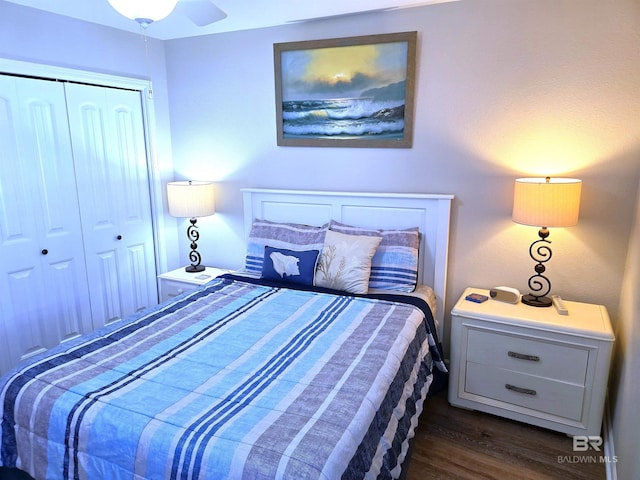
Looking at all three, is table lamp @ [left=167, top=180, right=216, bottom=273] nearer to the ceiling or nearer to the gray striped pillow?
the ceiling

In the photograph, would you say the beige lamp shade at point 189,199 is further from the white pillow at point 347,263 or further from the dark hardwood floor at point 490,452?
the dark hardwood floor at point 490,452

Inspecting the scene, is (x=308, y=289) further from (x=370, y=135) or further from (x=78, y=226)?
(x=78, y=226)

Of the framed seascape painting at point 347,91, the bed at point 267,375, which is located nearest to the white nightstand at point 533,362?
the bed at point 267,375

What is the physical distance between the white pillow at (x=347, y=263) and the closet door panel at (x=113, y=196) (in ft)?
5.33

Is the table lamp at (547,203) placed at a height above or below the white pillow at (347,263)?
above

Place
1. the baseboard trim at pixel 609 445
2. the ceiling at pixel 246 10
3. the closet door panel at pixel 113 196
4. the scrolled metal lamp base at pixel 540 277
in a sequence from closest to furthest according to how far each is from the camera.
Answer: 1. the baseboard trim at pixel 609 445
2. the scrolled metal lamp base at pixel 540 277
3. the ceiling at pixel 246 10
4. the closet door panel at pixel 113 196

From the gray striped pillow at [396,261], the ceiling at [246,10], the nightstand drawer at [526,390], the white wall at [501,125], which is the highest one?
the ceiling at [246,10]

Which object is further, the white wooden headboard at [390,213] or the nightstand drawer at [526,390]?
the white wooden headboard at [390,213]

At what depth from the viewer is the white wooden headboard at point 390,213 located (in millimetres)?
2670

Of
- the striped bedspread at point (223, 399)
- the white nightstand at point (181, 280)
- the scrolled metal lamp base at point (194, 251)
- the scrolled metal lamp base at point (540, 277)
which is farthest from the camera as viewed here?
the scrolled metal lamp base at point (194, 251)

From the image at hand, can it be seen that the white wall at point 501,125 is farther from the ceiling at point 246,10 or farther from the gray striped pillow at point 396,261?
the gray striped pillow at point 396,261

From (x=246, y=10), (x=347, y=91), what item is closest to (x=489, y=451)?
(x=347, y=91)

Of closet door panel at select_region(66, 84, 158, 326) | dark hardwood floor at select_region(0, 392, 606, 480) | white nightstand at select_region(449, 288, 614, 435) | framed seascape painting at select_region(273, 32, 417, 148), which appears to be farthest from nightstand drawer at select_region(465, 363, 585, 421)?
closet door panel at select_region(66, 84, 158, 326)

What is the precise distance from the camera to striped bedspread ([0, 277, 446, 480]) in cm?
128
